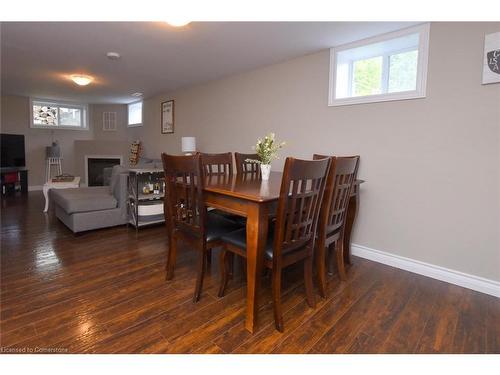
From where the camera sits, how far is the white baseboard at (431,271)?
2.18 m

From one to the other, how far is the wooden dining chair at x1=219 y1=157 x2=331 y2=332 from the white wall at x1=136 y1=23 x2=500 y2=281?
123 cm

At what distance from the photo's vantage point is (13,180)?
5953 millimetres

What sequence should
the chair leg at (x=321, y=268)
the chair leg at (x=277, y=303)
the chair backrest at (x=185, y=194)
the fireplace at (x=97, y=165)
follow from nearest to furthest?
the chair leg at (x=277, y=303) → the chair backrest at (x=185, y=194) → the chair leg at (x=321, y=268) → the fireplace at (x=97, y=165)

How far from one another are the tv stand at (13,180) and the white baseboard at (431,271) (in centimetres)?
677

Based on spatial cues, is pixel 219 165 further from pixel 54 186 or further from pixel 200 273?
pixel 54 186

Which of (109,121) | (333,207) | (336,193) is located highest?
(109,121)

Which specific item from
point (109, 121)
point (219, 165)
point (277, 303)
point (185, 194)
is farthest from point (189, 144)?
point (109, 121)

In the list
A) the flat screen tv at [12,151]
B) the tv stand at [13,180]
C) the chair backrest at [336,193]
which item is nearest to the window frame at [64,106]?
the flat screen tv at [12,151]

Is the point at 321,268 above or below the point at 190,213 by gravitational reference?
below

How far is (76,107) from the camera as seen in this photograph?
7.19m

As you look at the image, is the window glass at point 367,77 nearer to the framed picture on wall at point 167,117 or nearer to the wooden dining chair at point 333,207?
the wooden dining chair at point 333,207

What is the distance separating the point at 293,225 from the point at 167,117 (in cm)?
470

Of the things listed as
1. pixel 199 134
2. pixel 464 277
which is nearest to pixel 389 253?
pixel 464 277

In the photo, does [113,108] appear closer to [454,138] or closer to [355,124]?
[355,124]
